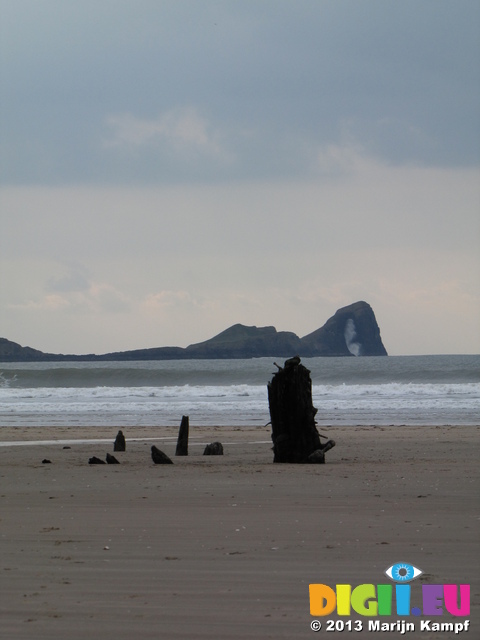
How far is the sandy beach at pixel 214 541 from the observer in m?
4.28

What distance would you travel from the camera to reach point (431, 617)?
4.27 meters

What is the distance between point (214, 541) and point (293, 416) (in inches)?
237

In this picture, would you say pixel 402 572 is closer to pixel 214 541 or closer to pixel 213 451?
pixel 214 541

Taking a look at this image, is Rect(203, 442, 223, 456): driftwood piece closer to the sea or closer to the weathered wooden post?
the weathered wooden post

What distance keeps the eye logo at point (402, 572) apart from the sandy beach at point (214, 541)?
0.07 metres

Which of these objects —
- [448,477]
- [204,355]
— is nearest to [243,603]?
[448,477]

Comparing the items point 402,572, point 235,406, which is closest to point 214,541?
point 402,572

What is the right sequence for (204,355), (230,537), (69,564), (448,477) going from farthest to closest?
(204,355), (448,477), (230,537), (69,564)

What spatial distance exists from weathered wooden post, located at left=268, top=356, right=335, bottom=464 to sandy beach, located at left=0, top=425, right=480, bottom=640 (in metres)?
0.62

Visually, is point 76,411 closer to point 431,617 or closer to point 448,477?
point 448,477

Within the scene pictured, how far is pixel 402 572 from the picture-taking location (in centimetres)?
498

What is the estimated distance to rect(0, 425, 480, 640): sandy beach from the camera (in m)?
4.28

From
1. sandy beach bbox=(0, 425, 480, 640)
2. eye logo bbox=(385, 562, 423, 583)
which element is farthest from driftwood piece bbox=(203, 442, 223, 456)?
eye logo bbox=(385, 562, 423, 583)

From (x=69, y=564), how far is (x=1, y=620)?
1.10 m
